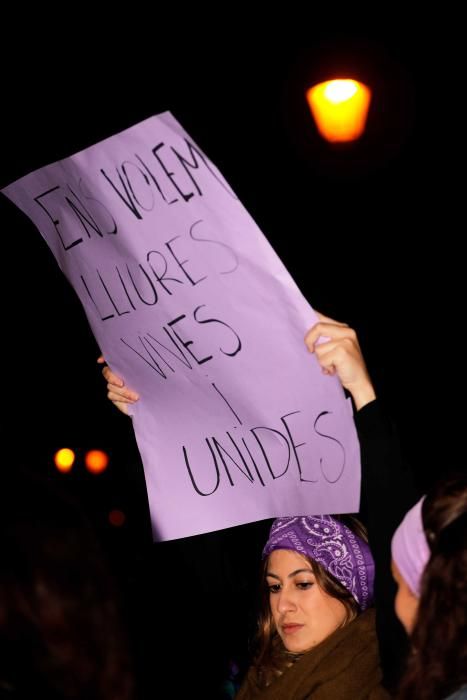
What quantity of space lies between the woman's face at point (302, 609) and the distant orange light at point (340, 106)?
1655mm

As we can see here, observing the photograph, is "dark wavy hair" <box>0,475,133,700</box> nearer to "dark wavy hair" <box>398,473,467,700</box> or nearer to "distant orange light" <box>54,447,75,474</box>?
"dark wavy hair" <box>398,473,467,700</box>

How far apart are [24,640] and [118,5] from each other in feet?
8.04

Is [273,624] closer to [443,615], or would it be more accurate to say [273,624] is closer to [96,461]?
[443,615]

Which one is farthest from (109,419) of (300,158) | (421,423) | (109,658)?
(109,658)

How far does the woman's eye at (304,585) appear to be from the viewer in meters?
2.22

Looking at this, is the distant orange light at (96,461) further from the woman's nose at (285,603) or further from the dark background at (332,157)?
the woman's nose at (285,603)

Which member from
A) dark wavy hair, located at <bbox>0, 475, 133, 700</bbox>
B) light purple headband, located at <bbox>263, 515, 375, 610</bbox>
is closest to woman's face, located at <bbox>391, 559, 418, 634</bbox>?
dark wavy hair, located at <bbox>0, 475, 133, 700</bbox>

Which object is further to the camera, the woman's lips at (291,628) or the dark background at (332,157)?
the dark background at (332,157)

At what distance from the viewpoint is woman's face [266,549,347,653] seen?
2.19 metres

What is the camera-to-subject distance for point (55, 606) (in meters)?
0.99

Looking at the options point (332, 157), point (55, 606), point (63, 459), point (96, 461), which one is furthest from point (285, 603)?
point (96, 461)

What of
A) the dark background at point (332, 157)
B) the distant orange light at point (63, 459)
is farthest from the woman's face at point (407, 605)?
the distant orange light at point (63, 459)

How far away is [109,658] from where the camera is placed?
40.7 inches

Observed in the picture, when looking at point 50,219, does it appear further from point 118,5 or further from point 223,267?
point 118,5
